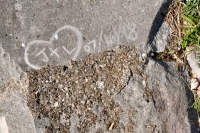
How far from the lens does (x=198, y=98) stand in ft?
7.47

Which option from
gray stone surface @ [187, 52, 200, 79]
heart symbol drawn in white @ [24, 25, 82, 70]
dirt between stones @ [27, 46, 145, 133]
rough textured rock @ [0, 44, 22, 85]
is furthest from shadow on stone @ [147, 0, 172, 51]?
rough textured rock @ [0, 44, 22, 85]

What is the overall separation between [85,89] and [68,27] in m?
0.37

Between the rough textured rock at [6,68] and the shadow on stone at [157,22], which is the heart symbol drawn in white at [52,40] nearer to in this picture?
the rough textured rock at [6,68]

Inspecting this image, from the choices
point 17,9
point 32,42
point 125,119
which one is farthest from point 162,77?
point 17,9

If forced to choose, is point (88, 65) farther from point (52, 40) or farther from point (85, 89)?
point (52, 40)

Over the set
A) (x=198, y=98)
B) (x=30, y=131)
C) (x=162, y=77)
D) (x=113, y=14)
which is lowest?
(x=30, y=131)

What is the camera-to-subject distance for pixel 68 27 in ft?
7.10

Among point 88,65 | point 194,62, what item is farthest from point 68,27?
point 194,62

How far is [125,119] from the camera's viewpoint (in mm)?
2156

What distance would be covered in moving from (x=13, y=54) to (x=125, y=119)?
0.74 metres

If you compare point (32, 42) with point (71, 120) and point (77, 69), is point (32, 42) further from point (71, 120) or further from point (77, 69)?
point (71, 120)

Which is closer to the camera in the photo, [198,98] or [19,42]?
[19,42]

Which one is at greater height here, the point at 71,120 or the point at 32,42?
the point at 32,42

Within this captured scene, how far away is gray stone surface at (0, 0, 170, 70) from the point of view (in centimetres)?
214
